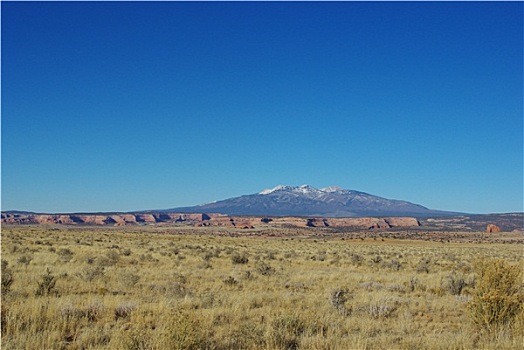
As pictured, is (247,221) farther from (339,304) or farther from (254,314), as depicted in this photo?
(254,314)

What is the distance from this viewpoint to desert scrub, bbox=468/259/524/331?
324 inches

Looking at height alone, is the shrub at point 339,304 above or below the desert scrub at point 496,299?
below

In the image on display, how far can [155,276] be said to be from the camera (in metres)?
16.7

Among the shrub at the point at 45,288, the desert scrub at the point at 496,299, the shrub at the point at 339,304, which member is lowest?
the shrub at the point at 339,304

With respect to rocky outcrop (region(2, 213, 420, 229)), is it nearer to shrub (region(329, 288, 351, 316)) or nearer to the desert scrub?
shrub (region(329, 288, 351, 316))

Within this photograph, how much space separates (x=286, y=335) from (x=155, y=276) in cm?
1027

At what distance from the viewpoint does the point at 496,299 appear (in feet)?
27.2

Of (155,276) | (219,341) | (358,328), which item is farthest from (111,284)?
(358,328)

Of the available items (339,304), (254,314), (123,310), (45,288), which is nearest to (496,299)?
(339,304)

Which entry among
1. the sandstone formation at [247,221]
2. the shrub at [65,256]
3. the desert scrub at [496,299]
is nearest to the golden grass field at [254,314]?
the desert scrub at [496,299]

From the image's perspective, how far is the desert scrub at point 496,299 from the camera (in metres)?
8.23

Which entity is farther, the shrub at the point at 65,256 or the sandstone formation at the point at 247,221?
the sandstone formation at the point at 247,221

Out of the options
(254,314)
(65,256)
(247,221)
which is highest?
(247,221)

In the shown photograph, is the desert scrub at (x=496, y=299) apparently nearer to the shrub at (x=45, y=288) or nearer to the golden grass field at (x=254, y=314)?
the golden grass field at (x=254, y=314)
